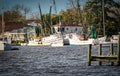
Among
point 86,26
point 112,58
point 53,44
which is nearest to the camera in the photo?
point 112,58

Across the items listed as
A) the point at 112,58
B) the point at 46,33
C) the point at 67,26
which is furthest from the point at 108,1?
the point at 112,58

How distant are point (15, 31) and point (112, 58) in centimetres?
14851

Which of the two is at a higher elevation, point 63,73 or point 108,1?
point 108,1

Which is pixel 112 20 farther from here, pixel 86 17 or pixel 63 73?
pixel 63 73

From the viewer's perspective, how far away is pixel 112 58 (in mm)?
48500

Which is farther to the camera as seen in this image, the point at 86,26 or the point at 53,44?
the point at 86,26

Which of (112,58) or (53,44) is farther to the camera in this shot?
(53,44)

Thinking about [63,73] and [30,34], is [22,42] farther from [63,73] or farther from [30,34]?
[63,73]

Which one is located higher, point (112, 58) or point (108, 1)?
point (108, 1)

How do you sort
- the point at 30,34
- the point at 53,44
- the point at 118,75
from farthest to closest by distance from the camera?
the point at 30,34 < the point at 53,44 < the point at 118,75

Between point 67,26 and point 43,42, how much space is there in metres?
52.0

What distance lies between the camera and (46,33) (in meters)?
161

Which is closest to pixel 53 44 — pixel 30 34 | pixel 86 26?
pixel 86 26

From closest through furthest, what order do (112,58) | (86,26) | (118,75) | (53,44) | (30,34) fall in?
1. (118,75)
2. (112,58)
3. (53,44)
4. (86,26)
5. (30,34)
